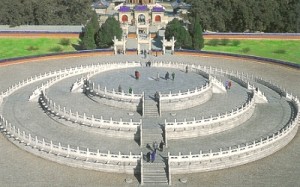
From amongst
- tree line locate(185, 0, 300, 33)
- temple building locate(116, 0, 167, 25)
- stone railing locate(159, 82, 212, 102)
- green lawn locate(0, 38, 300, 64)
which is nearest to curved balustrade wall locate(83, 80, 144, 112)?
stone railing locate(159, 82, 212, 102)

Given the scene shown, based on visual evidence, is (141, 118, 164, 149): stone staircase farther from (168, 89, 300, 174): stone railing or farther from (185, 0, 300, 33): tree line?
(185, 0, 300, 33): tree line

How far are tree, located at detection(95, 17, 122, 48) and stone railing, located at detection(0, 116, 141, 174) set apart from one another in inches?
1573

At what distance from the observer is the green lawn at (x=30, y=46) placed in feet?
252

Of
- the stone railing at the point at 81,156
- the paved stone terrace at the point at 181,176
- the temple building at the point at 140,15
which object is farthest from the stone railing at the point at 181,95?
the temple building at the point at 140,15

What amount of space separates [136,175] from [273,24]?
63069 millimetres

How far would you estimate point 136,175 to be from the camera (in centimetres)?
3478

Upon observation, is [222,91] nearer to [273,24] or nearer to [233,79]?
[233,79]

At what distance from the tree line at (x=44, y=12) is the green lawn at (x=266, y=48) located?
31.8 meters

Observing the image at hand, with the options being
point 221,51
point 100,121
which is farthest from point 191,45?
point 100,121

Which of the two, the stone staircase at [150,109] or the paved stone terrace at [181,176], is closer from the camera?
the paved stone terrace at [181,176]

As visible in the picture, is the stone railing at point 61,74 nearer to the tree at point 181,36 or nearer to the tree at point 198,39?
the tree at point 181,36

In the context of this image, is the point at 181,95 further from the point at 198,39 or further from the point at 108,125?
the point at 198,39

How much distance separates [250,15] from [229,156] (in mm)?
56719

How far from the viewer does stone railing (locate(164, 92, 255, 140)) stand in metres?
39.4
